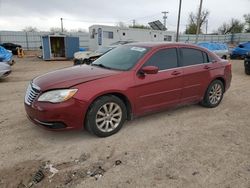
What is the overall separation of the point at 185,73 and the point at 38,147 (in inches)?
119

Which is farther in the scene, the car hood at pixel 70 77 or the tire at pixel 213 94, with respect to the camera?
the tire at pixel 213 94

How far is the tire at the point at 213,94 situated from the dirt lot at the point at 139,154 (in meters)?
0.53

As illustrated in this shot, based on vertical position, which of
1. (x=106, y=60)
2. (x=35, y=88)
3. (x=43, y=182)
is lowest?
(x=43, y=182)

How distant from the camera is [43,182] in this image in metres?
2.54

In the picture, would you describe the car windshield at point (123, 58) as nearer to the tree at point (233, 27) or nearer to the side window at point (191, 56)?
the side window at point (191, 56)

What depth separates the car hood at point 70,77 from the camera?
3.35 meters

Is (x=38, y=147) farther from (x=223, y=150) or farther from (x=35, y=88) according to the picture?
(x=223, y=150)

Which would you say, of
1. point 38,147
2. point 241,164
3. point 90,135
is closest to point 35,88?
point 38,147

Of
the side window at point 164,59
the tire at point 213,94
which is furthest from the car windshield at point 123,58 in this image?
the tire at point 213,94

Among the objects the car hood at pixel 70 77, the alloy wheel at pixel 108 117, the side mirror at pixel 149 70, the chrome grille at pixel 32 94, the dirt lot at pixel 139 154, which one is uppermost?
the side mirror at pixel 149 70

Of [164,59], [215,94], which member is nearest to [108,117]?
[164,59]

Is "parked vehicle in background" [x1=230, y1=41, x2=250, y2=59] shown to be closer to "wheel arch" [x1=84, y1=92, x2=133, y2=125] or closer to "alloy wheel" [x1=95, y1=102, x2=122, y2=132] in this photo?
"wheel arch" [x1=84, y1=92, x2=133, y2=125]

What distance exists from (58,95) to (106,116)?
834 mm

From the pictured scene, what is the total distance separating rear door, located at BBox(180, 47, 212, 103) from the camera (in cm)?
449
